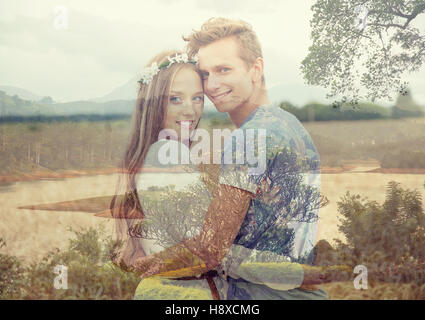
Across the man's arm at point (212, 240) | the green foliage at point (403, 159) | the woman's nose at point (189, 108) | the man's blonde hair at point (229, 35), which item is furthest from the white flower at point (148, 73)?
the green foliage at point (403, 159)

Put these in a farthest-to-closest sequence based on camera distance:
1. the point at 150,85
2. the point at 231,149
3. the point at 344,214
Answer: the point at 344,214 < the point at 150,85 < the point at 231,149

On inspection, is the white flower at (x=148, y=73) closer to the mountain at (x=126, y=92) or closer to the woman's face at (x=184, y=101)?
the mountain at (x=126, y=92)

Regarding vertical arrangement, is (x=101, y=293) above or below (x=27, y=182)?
below

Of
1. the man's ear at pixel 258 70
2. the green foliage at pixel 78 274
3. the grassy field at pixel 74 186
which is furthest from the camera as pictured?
the grassy field at pixel 74 186

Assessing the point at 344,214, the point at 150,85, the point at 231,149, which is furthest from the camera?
the point at 344,214

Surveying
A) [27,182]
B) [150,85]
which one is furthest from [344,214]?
[27,182]

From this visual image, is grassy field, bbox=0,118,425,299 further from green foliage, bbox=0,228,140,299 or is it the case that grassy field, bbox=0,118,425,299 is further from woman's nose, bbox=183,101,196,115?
woman's nose, bbox=183,101,196,115

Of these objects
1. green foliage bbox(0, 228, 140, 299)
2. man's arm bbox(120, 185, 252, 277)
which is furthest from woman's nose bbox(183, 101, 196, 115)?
green foliage bbox(0, 228, 140, 299)

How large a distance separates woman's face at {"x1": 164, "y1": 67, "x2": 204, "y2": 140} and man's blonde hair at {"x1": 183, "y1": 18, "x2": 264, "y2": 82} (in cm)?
27

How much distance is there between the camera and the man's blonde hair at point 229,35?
4574 millimetres

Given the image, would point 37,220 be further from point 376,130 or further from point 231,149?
point 376,130
